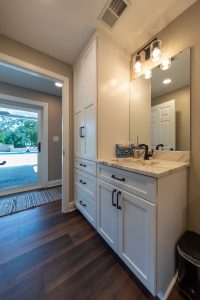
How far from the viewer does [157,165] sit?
1.19m

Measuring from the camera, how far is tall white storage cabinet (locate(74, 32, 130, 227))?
1.56 meters

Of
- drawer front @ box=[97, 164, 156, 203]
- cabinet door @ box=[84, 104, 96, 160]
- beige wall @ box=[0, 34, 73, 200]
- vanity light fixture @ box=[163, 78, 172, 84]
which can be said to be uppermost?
beige wall @ box=[0, 34, 73, 200]

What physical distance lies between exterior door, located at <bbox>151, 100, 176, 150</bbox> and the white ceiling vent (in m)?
1.04

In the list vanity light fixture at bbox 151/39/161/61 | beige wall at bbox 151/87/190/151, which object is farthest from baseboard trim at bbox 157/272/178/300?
vanity light fixture at bbox 151/39/161/61

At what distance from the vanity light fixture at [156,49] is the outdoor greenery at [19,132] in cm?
300

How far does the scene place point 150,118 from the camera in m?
1.68

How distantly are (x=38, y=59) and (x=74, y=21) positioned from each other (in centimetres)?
76

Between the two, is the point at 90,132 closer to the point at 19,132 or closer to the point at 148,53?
the point at 148,53

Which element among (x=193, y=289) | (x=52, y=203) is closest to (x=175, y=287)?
(x=193, y=289)

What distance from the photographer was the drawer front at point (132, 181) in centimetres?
90

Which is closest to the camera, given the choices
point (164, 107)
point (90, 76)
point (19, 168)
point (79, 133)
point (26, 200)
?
point (164, 107)

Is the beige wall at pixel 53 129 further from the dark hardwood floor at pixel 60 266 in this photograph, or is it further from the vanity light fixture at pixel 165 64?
the vanity light fixture at pixel 165 64

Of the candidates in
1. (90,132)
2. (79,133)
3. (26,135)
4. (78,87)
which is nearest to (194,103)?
(90,132)

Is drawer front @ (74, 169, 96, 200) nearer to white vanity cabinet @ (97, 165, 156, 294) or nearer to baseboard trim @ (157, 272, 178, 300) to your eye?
white vanity cabinet @ (97, 165, 156, 294)
